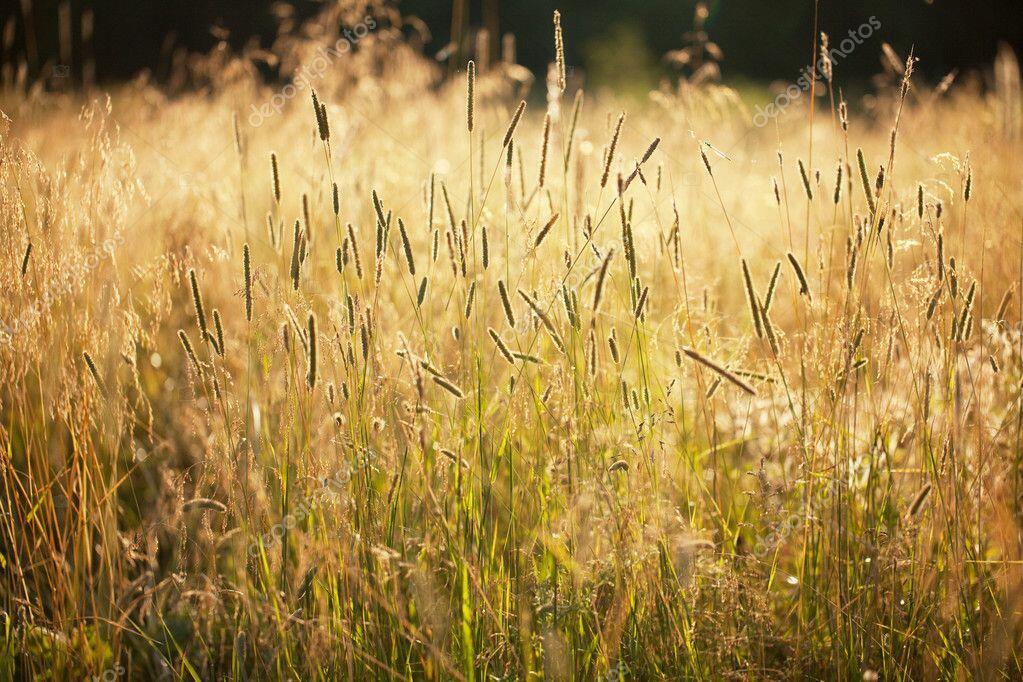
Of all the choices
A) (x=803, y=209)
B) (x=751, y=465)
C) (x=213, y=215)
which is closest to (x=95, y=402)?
(x=751, y=465)

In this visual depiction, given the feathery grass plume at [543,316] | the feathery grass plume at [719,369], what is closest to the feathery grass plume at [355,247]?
the feathery grass plume at [543,316]

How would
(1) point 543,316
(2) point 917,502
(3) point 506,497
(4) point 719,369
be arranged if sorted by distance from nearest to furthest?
1. (4) point 719,369
2. (1) point 543,316
3. (2) point 917,502
4. (3) point 506,497

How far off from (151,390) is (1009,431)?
7.04 feet

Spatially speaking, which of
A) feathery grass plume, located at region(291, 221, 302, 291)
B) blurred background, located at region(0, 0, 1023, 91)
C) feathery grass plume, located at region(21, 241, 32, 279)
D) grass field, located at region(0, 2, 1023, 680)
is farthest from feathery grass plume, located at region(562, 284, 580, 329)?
blurred background, located at region(0, 0, 1023, 91)

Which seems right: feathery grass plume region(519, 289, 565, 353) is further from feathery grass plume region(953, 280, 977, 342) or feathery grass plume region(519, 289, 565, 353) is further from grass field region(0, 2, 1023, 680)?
feathery grass plume region(953, 280, 977, 342)

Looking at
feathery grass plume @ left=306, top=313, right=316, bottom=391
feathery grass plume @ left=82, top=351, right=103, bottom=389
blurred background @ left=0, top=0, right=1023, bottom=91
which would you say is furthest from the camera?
blurred background @ left=0, top=0, right=1023, bottom=91

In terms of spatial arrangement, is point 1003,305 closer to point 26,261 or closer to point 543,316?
point 543,316

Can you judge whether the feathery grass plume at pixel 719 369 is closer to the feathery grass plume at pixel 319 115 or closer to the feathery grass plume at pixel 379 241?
the feathery grass plume at pixel 379 241

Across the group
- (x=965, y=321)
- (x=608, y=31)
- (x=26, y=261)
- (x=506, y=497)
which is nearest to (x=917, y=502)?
(x=965, y=321)

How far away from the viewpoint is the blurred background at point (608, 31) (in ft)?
36.1

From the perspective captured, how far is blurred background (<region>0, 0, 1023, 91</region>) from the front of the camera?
36.1 feet

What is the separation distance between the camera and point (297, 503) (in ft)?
4.44

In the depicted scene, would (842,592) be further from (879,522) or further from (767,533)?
(767,533)

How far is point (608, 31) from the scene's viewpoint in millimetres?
14242
